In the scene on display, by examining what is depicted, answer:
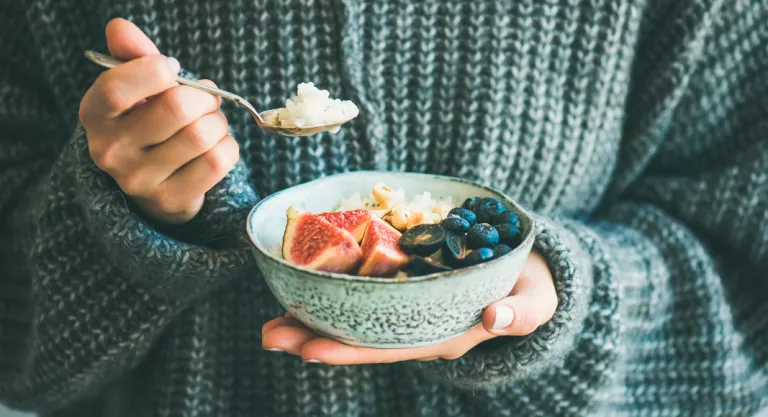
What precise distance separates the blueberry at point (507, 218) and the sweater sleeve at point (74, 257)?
30 cm

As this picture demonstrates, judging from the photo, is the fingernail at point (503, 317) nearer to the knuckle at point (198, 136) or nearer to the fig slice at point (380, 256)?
the fig slice at point (380, 256)

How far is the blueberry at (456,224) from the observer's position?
619 mm

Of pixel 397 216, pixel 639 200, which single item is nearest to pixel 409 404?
pixel 397 216

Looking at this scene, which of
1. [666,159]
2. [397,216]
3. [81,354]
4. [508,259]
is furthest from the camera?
[666,159]

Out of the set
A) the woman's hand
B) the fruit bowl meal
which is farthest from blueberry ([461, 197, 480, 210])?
the woman's hand

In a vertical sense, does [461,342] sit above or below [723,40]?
below

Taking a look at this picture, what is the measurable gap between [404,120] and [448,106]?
2.7 inches

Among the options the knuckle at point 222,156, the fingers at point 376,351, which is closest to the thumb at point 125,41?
the knuckle at point 222,156

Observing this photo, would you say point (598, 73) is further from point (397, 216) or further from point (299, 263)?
point (299, 263)

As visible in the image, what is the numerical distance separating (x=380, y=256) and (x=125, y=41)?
311 millimetres

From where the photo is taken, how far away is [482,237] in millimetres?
581

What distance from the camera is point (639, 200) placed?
106 cm

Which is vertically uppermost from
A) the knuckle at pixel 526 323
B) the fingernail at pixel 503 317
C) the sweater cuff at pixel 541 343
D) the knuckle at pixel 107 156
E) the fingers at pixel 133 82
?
the fingers at pixel 133 82

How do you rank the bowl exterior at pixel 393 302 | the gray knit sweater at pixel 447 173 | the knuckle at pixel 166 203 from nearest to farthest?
the bowl exterior at pixel 393 302 → the knuckle at pixel 166 203 → the gray knit sweater at pixel 447 173
